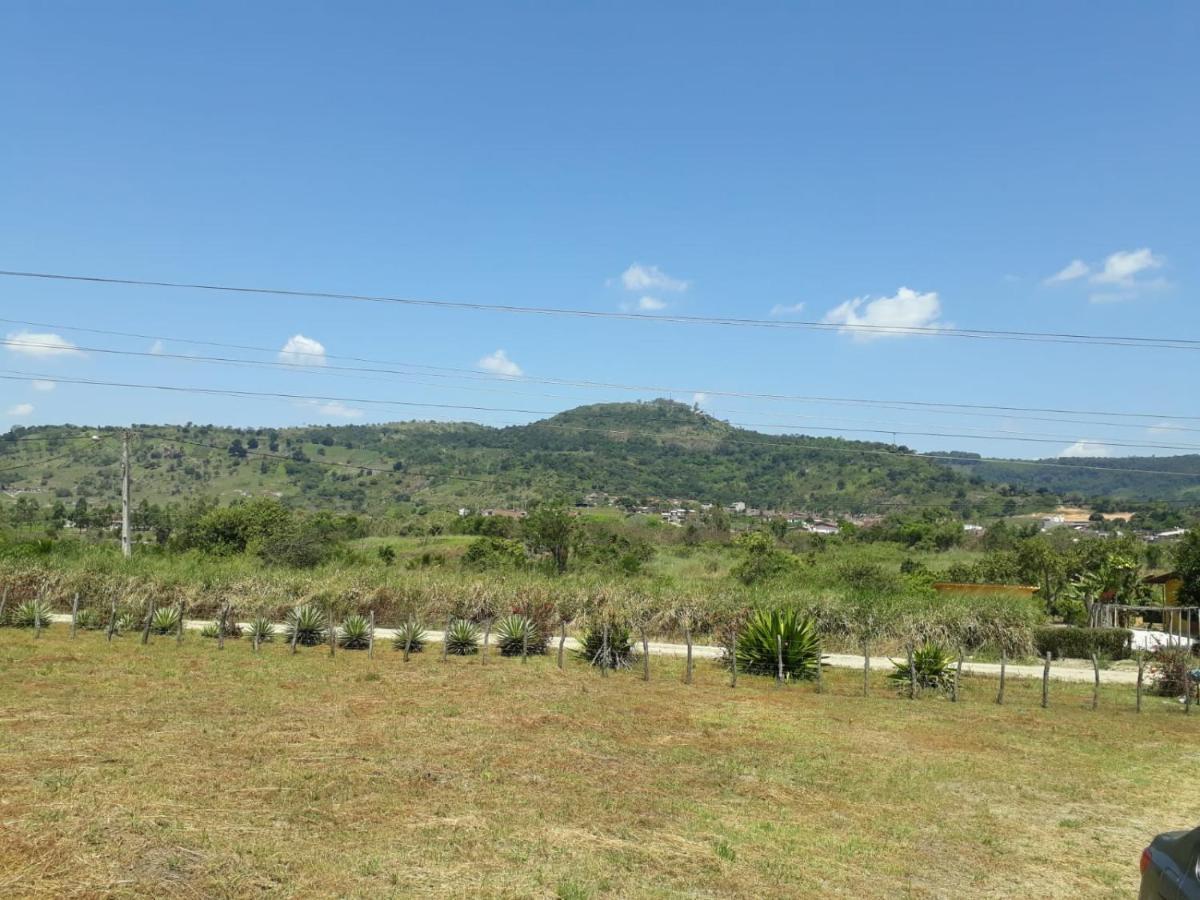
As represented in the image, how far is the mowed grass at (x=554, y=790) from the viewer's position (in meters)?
7.83

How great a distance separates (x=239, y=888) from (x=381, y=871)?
1.18 meters

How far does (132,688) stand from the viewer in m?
16.3

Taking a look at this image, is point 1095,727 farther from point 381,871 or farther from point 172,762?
point 172,762

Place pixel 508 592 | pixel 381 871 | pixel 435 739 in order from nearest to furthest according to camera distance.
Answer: pixel 381 871
pixel 435 739
pixel 508 592

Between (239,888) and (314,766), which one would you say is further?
(314,766)

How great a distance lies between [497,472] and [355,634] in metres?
103

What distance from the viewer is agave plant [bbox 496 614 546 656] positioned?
77.8 feet

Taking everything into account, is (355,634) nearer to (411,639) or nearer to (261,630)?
(411,639)

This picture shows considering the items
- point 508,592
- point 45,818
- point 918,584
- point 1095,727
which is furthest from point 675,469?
point 45,818

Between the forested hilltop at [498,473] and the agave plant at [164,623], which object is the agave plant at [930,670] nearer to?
the agave plant at [164,623]

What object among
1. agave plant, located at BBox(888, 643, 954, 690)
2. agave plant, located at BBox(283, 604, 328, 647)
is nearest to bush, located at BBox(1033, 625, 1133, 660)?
agave plant, located at BBox(888, 643, 954, 690)

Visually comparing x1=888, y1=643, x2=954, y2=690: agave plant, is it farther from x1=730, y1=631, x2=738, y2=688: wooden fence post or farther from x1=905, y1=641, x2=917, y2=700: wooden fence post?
x1=730, y1=631, x2=738, y2=688: wooden fence post

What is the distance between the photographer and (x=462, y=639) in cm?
2370

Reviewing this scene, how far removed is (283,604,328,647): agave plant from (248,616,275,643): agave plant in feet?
1.54
